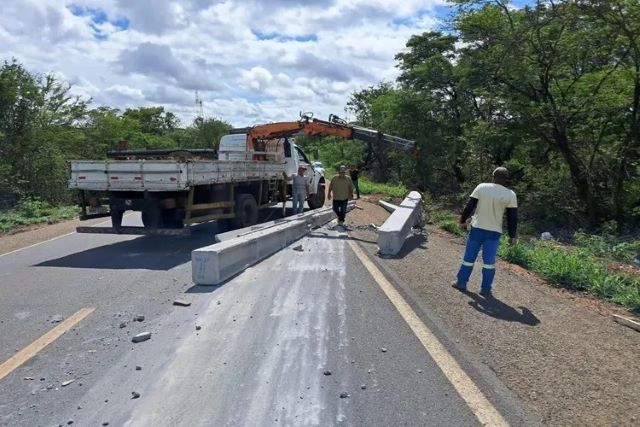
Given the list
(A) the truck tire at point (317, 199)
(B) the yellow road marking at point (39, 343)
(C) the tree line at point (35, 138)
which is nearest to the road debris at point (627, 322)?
(B) the yellow road marking at point (39, 343)

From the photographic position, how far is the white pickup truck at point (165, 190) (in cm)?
1059

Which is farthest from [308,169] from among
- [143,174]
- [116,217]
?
[143,174]

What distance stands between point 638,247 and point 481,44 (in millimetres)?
12082

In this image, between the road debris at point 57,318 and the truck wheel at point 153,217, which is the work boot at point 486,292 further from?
the truck wheel at point 153,217

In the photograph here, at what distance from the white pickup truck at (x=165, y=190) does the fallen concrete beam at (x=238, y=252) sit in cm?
152

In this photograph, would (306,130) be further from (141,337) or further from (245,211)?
(141,337)

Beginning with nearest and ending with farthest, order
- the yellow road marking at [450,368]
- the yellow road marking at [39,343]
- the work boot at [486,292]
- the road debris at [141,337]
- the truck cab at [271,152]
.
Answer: the yellow road marking at [450,368]
the yellow road marking at [39,343]
the road debris at [141,337]
the work boot at [486,292]
the truck cab at [271,152]

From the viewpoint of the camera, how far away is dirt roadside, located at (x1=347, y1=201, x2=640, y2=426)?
3.97 meters

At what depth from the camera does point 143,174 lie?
10.6 metres

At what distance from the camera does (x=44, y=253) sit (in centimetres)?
1093

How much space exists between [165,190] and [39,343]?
5.61 metres

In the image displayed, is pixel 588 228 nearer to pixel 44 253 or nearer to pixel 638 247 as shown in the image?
pixel 638 247

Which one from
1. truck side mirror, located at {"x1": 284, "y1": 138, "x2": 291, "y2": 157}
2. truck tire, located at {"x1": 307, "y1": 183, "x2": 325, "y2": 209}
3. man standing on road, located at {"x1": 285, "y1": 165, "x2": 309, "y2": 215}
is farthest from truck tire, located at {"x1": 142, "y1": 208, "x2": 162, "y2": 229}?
truck tire, located at {"x1": 307, "y1": 183, "x2": 325, "y2": 209}

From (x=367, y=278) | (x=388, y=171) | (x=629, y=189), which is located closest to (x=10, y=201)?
(x=367, y=278)
